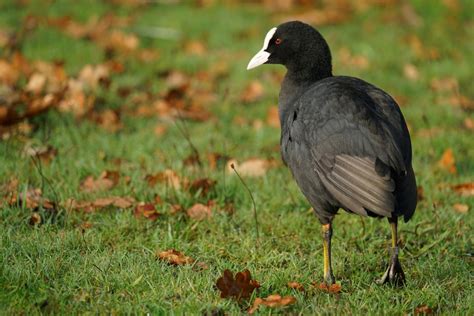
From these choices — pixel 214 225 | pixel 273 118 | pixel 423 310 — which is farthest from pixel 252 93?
pixel 423 310

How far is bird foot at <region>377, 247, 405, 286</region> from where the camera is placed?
3609 millimetres

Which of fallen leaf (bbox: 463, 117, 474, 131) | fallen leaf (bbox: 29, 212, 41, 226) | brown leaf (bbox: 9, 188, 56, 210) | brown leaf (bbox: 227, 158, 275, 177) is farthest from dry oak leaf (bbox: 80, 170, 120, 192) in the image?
fallen leaf (bbox: 463, 117, 474, 131)

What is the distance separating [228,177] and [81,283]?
5.64 ft

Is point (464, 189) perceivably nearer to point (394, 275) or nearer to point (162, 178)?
point (394, 275)

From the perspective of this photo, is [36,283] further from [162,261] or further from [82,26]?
[82,26]

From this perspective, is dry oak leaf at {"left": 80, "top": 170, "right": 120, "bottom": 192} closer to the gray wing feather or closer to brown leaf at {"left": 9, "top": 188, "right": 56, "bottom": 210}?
brown leaf at {"left": 9, "top": 188, "right": 56, "bottom": 210}

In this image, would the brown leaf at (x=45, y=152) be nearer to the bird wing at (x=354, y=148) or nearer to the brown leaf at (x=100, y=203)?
the brown leaf at (x=100, y=203)

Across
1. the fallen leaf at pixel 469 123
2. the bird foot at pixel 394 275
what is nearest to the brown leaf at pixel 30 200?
the bird foot at pixel 394 275

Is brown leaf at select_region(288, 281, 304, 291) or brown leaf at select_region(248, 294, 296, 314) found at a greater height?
brown leaf at select_region(248, 294, 296, 314)

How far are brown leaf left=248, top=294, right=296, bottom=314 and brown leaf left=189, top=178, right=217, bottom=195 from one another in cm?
→ 147

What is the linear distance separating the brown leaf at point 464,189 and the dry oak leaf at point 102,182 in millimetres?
2200

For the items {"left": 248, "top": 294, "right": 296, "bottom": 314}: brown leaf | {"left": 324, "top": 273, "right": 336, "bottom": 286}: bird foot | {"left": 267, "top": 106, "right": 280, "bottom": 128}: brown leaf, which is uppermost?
{"left": 248, "top": 294, "right": 296, "bottom": 314}: brown leaf

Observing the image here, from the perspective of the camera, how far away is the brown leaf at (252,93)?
22.2ft

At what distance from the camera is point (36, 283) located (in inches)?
133
